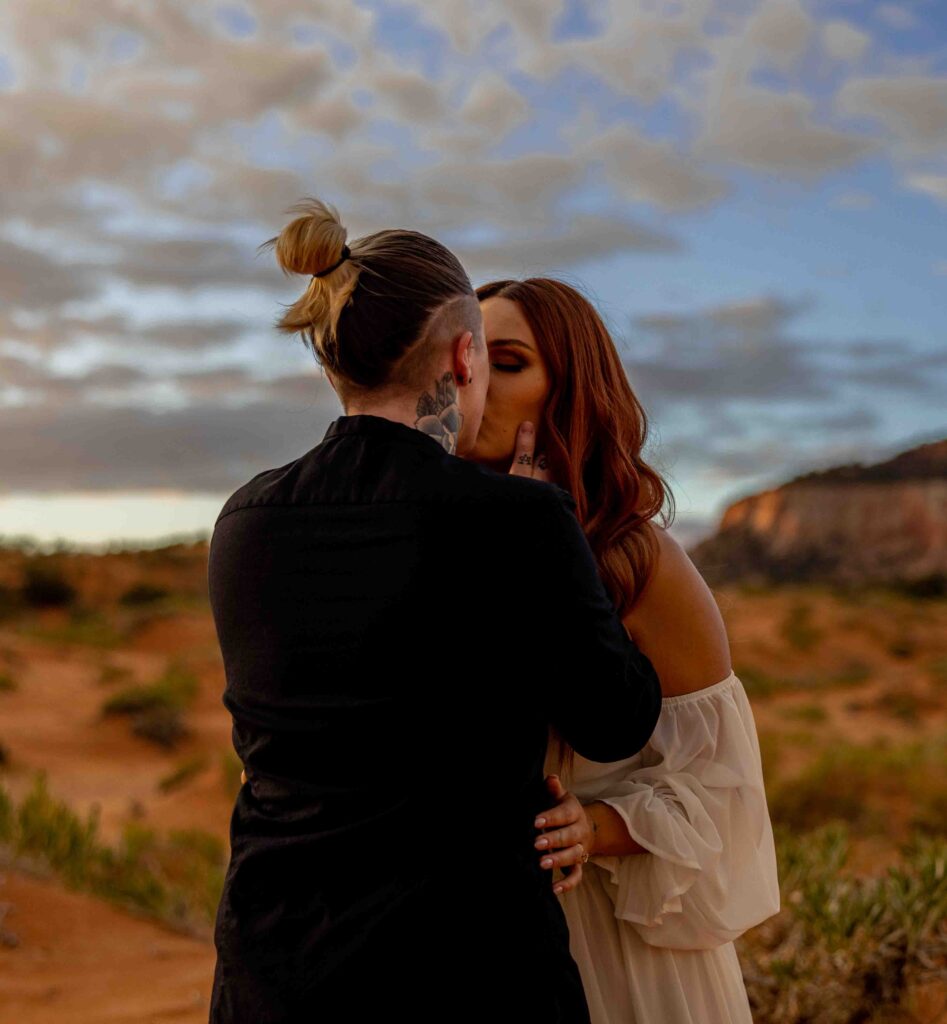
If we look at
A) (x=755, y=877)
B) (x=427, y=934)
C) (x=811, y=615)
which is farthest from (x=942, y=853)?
(x=811, y=615)

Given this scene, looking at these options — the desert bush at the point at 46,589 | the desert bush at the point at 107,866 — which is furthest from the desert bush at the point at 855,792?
the desert bush at the point at 46,589

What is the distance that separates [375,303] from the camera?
5.64 ft

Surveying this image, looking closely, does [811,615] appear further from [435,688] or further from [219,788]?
[435,688]

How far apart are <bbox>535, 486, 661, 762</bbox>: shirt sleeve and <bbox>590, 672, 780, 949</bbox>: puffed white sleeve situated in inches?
18.6

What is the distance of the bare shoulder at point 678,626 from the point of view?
2.19 m

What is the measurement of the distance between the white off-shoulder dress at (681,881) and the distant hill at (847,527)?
57780 millimetres

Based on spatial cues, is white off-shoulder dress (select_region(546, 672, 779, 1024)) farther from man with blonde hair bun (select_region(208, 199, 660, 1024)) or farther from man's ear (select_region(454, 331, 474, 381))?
man's ear (select_region(454, 331, 474, 381))

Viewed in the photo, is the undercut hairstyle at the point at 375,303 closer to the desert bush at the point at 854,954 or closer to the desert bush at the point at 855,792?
the desert bush at the point at 854,954

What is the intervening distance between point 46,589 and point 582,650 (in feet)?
99.4

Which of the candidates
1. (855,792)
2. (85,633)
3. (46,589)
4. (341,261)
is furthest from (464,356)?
(46,589)

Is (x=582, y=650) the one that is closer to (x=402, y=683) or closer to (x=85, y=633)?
(x=402, y=683)

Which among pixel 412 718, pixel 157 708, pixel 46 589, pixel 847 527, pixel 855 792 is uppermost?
pixel 847 527

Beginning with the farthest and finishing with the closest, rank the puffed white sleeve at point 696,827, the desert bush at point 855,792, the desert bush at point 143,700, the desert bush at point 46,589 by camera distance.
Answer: the desert bush at point 46,589 → the desert bush at point 143,700 → the desert bush at point 855,792 → the puffed white sleeve at point 696,827

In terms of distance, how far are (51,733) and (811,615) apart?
22.8m
